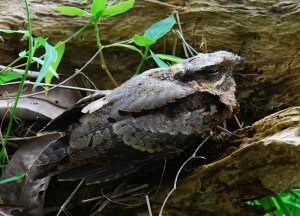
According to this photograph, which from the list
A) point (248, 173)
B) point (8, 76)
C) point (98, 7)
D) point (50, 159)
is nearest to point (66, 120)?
point (50, 159)

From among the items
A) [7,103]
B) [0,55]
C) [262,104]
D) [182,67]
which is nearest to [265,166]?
[182,67]

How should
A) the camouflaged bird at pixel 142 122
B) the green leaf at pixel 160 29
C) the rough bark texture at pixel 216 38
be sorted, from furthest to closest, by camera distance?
the rough bark texture at pixel 216 38, the green leaf at pixel 160 29, the camouflaged bird at pixel 142 122

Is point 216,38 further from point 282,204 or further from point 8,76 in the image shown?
point 8,76

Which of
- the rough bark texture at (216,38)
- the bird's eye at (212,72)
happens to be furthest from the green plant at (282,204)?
the bird's eye at (212,72)

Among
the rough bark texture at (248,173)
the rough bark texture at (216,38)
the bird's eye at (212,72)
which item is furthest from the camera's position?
the rough bark texture at (216,38)

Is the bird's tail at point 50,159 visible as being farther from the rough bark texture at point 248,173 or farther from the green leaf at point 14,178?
the rough bark texture at point 248,173

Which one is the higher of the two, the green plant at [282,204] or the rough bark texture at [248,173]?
the rough bark texture at [248,173]

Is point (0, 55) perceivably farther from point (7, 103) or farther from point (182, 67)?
point (182, 67)

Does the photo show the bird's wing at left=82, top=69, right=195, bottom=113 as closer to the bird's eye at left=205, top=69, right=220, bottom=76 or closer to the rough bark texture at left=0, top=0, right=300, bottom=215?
the bird's eye at left=205, top=69, right=220, bottom=76
